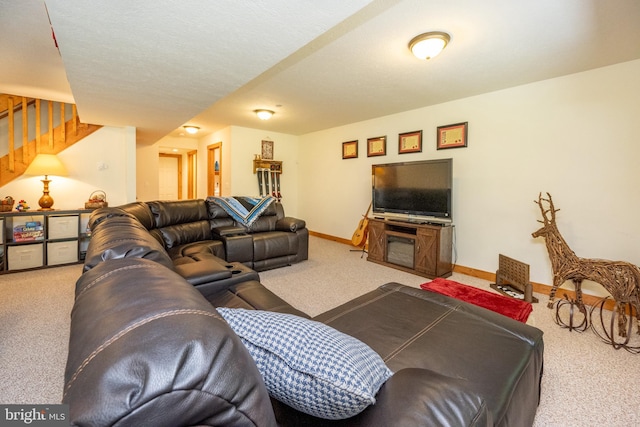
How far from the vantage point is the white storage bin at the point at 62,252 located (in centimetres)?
372

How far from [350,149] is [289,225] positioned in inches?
85.3

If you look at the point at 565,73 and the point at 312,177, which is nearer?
the point at 565,73

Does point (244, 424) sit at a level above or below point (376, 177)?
below

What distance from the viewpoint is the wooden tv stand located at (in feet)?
11.7

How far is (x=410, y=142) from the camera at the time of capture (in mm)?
4355

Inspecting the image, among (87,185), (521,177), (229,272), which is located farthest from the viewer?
(87,185)

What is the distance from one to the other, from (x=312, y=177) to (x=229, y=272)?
4592 millimetres

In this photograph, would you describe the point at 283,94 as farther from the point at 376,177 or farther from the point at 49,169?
the point at 49,169

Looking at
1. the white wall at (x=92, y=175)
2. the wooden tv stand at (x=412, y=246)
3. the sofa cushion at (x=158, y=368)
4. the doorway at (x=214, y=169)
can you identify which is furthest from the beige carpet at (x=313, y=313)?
the doorway at (x=214, y=169)

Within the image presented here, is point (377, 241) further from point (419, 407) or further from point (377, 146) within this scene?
point (419, 407)

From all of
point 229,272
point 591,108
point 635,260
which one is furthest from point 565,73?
point 229,272

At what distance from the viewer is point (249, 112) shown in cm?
462

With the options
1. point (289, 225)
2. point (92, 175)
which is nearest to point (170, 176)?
point (92, 175)

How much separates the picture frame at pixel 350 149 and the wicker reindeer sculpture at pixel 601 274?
3.28 m
